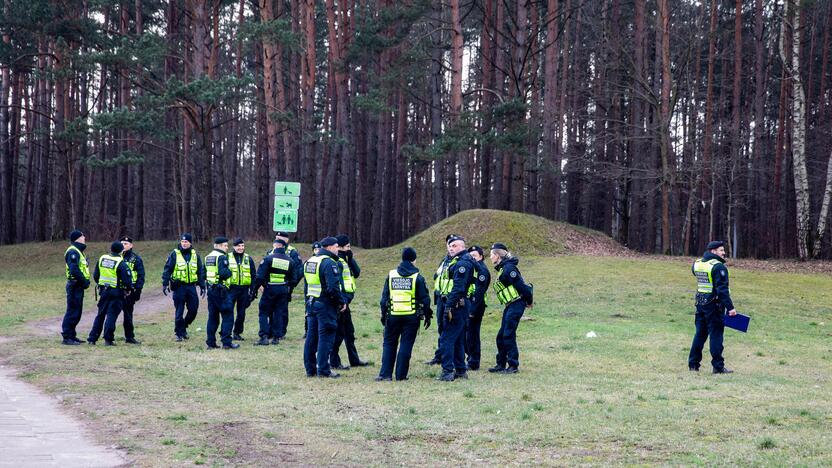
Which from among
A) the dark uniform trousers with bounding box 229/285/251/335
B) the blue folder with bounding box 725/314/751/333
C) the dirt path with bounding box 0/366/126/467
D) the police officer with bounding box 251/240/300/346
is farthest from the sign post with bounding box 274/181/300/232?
the blue folder with bounding box 725/314/751/333

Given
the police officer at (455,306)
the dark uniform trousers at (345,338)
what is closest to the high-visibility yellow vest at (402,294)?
the police officer at (455,306)

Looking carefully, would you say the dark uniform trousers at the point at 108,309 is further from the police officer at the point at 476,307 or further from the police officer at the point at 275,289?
the police officer at the point at 476,307

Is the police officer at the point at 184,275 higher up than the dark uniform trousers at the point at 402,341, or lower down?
higher up

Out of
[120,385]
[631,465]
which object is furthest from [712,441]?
[120,385]

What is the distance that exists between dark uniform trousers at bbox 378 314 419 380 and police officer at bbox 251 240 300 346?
13.6ft

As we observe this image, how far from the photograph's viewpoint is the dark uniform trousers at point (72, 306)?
15445 millimetres

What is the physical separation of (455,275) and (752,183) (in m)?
42.5

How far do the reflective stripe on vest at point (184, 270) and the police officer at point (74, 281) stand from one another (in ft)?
5.23

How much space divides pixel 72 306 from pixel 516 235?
66.6 feet

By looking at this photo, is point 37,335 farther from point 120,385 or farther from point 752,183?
point 752,183

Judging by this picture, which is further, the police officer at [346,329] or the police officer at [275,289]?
the police officer at [275,289]

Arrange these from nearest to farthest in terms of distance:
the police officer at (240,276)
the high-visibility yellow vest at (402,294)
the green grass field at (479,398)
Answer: the green grass field at (479,398) < the high-visibility yellow vest at (402,294) < the police officer at (240,276)

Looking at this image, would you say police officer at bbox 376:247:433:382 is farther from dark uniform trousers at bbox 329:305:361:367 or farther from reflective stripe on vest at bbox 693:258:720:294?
reflective stripe on vest at bbox 693:258:720:294

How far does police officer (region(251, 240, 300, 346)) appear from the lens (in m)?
15.7
